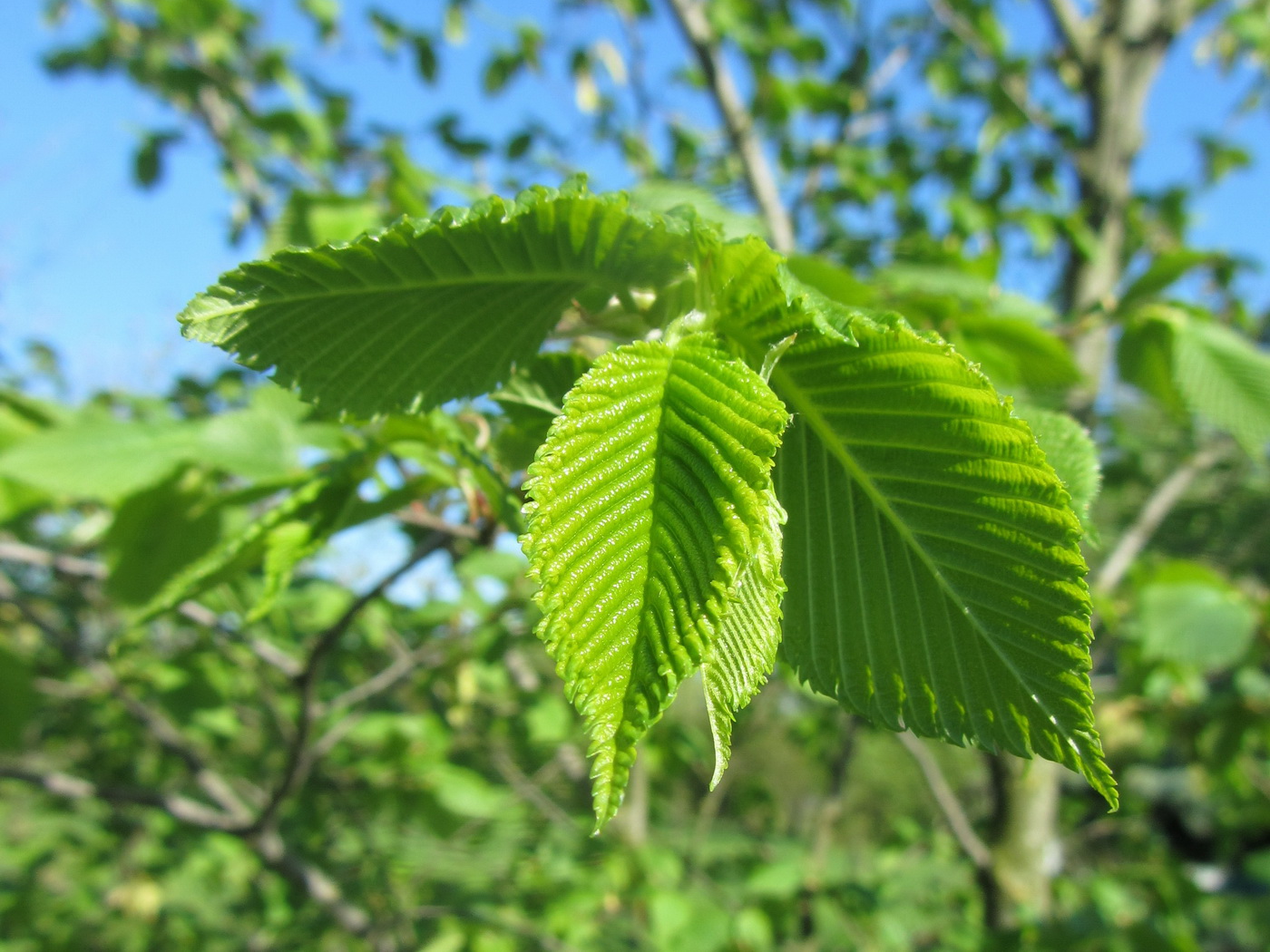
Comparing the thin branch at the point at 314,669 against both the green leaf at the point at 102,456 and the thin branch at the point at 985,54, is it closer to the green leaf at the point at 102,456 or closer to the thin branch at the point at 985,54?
the green leaf at the point at 102,456

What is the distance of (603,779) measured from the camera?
1.12 feet

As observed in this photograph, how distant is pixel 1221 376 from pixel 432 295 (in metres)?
1.13

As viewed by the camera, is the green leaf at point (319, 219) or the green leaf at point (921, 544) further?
the green leaf at point (319, 219)

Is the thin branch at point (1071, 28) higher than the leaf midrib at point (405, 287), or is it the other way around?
the thin branch at point (1071, 28)

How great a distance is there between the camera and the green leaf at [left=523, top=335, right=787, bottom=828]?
36 centimetres

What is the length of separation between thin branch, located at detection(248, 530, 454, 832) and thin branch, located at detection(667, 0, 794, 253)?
59.5 inches

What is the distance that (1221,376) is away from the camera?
1.17 meters

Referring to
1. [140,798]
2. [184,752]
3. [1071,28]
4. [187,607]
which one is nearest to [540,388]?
[187,607]

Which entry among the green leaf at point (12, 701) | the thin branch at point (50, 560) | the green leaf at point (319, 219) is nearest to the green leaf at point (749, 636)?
the green leaf at point (319, 219)

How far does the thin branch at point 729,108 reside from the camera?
2.39 metres

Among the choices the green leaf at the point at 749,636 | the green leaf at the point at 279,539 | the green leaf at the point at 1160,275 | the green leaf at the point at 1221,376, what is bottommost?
the green leaf at the point at 749,636

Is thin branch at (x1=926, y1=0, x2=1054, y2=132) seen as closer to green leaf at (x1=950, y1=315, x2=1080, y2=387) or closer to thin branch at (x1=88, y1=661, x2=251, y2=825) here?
green leaf at (x1=950, y1=315, x2=1080, y2=387)

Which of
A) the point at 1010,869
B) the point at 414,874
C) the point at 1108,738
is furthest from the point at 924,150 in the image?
the point at 414,874

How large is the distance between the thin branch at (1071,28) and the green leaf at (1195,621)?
173 cm
